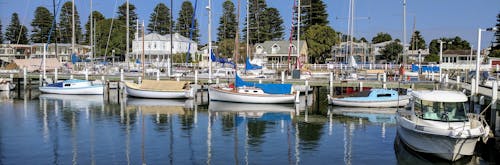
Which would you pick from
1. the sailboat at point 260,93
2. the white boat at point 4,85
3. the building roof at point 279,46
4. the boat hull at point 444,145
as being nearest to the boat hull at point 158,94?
the sailboat at point 260,93

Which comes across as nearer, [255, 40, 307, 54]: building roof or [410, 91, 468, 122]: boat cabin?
[410, 91, 468, 122]: boat cabin

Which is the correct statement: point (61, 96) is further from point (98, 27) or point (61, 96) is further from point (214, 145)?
point (98, 27)

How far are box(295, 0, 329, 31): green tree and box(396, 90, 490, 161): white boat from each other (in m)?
86.0

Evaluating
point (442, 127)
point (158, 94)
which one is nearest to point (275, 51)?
point (158, 94)

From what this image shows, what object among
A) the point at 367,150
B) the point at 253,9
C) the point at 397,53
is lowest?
the point at 367,150

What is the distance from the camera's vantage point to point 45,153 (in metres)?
22.0

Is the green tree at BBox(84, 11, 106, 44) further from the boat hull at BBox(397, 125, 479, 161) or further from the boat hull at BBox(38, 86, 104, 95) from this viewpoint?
the boat hull at BBox(397, 125, 479, 161)

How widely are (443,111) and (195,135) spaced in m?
12.8

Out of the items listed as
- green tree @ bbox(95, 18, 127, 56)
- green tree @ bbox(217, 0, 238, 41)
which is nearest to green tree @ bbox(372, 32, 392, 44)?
green tree @ bbox(217, 0, 238, 41)

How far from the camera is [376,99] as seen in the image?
40500mm

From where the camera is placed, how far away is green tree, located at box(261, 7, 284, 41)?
371 ft

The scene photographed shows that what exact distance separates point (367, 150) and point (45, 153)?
47.0 ft

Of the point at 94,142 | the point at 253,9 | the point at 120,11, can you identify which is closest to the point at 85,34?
the point at 120,11

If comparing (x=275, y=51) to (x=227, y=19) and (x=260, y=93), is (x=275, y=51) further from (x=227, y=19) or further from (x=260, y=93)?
(x=260, y=93)
